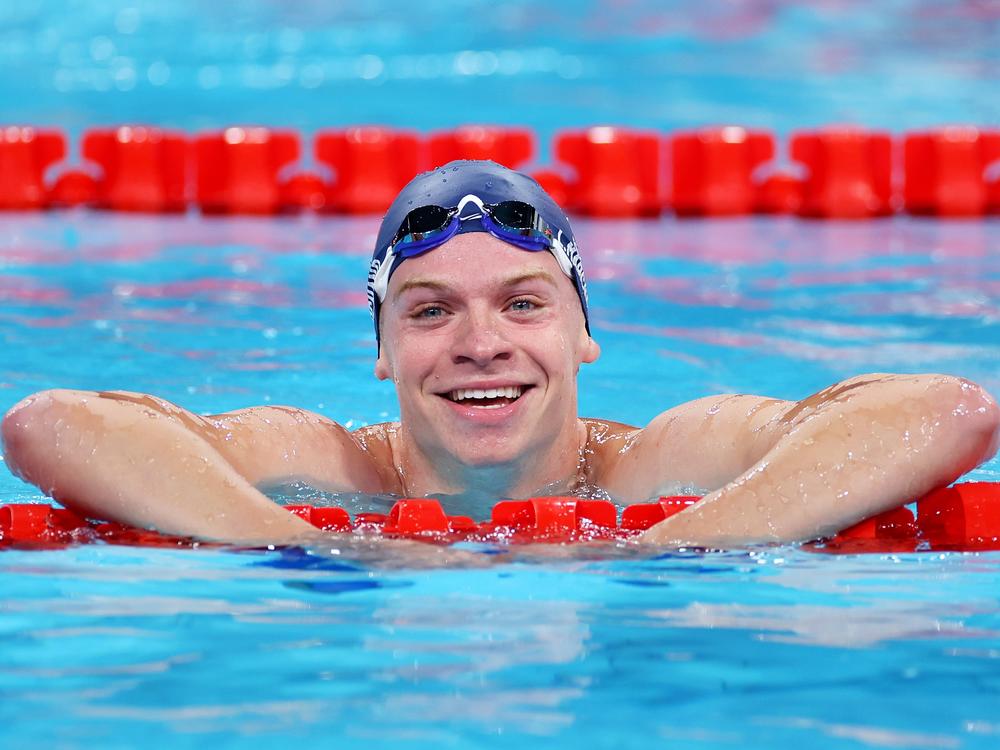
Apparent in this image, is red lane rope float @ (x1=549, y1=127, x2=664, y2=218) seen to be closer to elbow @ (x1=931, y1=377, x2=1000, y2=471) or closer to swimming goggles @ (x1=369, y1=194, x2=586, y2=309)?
swimming goggles @ (x1=369, y1=194, x2=586, y2=309)

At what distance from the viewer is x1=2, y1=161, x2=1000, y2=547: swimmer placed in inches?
129

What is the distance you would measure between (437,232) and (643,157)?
8.30m

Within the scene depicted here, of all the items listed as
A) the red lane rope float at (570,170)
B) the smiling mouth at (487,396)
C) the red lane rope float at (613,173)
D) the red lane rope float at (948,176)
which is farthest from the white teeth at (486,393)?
the red lane rope float at (948,176)

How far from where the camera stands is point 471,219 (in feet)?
12.0

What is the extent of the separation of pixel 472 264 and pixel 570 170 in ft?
27.7

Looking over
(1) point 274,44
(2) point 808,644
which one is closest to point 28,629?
(2) point 808,644

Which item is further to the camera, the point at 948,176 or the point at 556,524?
the point at 948,176

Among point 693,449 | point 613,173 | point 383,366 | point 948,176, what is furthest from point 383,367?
point 948,176

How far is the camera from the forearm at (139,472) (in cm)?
329

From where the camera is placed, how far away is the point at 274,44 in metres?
19.8

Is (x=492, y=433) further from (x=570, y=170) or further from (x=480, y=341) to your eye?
(x=570, y=170)

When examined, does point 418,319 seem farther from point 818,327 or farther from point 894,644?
point 818,327

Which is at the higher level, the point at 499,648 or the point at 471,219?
the point at 471,219

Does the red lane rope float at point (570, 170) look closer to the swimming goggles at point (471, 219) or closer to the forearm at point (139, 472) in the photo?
the swimming goggles at point (471, 219)
